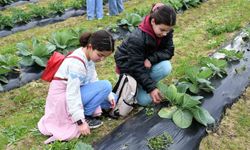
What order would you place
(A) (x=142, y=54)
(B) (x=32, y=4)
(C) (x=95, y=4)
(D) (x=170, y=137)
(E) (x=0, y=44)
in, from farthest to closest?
(B) (x=32, y=4) < (C) (x=95, y=4) < (E) (x=0, y=44) < (A) (x=142, y=54) < (D) (x=170, y=137)

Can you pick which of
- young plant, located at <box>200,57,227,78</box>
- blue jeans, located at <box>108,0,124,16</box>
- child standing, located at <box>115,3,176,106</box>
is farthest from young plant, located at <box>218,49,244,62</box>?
blue jeans, located at <box>108,0,124,16</box>

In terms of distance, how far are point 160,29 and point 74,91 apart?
101 cm

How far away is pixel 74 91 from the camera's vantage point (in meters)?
3.67

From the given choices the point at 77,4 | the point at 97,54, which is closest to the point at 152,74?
the point at 97,54

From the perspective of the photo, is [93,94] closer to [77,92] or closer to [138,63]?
[77,92]

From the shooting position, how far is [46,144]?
3.96 meters

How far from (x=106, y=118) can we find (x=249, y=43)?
2.59m

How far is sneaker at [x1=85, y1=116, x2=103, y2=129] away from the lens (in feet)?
13.7

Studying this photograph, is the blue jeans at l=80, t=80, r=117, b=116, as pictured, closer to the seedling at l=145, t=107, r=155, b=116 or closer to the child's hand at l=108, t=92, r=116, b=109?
the child's hand at l=108, t=92, r=116, b=109

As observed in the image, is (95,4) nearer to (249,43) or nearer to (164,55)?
(249,43)

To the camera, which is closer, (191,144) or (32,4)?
(191,144)

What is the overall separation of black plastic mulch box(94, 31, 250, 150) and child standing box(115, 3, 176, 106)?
0.91ft

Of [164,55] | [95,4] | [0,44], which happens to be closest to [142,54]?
[164,55]

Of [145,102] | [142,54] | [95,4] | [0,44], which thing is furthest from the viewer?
[95,4]
